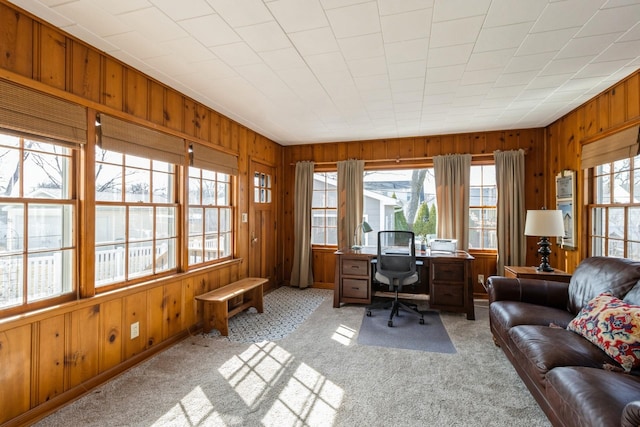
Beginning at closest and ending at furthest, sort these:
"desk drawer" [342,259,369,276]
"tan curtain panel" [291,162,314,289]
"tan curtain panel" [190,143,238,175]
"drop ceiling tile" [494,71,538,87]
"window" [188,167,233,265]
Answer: "drop ceiling tile" [494,71,538,87] < "tan curtain panel" [190,143,238,175] < "window" [188,167,233,265] < "desk drawer" [342,259,369,276] < "tan curtain panel" [291,162,314,289]

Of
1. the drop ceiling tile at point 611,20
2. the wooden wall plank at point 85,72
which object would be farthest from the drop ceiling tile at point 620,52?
the wooden wall plank at point 85,72

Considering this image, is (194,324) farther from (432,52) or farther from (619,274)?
(619,274)

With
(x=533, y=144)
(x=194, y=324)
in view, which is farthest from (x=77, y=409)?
(x=533, y=144)

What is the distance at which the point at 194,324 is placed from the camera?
3.33 metres

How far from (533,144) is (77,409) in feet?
19.2

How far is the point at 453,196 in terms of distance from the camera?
462cm

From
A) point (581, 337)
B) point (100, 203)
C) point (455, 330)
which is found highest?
point (100, 203)

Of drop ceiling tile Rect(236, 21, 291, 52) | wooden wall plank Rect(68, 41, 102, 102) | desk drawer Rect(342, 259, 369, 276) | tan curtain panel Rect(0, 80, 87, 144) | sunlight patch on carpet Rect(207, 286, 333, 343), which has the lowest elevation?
sunlight patch on carpet Rect(207, 286, 333, 343)

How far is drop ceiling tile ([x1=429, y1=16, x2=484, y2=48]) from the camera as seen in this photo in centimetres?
196

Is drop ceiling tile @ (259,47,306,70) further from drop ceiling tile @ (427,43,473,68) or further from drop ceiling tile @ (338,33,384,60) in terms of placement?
drop ceiling tile @ (427,43,473,68)

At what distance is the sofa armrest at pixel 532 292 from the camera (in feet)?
8.82

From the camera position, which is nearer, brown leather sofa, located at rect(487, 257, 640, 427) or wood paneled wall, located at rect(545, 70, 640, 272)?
brown leather sofa, located at rect(487, 257, 640, 427)

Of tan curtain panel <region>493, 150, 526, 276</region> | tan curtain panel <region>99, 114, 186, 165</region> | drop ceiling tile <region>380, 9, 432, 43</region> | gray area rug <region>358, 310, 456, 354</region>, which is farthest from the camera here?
tan curtain panel <region>493, 150, 526, 276</region>

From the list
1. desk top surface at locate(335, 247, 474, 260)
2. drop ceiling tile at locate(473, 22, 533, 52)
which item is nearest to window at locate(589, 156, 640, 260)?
desk top surface at locate(335, 247, 474, 260)
